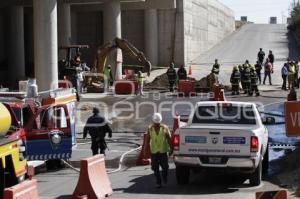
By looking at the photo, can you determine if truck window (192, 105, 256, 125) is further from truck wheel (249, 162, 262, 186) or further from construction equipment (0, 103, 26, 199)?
construction equipment (0, 103, 26, 199)

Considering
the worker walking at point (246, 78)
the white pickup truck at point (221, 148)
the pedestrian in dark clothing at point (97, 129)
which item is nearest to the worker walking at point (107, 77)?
the worker walking at point (246, 78)

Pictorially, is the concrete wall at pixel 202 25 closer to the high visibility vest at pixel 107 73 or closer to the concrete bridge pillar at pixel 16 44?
the concrete bridge pillar at pixel 16 44

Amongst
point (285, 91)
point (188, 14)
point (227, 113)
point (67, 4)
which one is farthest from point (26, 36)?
point (227, 113)

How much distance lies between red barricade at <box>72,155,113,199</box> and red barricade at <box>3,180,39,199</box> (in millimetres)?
2634

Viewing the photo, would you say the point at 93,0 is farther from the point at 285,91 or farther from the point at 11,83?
the point at 285,91

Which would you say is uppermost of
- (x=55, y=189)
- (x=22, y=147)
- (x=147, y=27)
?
(x=147, y=27)

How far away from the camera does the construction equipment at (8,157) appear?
39.8ft

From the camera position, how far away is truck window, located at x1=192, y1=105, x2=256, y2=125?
15.0 meters

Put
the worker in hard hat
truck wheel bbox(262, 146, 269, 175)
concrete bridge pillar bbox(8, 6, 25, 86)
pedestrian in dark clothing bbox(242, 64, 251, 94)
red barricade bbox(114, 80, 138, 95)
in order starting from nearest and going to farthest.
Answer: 1. the worker in hard hat
2. truck wheel bbox(262, 146, 269, 175)
3. pedestrian in dark clothing bbox(242, 64, 251, 94)
4. red barricade bbox(114, 80, 138, 95)
5. concrete bridge pillar bbox(8, 6, 25, 86)

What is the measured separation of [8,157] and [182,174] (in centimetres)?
396

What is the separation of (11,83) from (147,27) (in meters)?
15.5

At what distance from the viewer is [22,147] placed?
13.6 m

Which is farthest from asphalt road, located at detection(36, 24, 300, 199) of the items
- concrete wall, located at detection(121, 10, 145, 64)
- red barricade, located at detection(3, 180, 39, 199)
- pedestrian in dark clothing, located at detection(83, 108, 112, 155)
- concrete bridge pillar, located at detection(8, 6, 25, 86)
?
concrete bridge pillar, located at detection(8, 6, 25, 86)

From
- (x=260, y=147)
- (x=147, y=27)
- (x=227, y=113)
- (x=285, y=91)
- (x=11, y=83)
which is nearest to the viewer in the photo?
(x=260, y=147)
